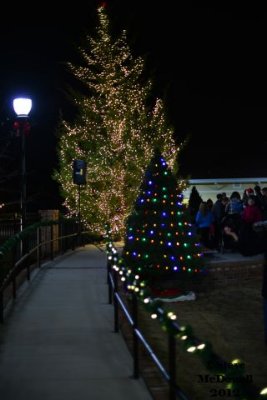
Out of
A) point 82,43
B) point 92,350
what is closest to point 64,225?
point 82,43

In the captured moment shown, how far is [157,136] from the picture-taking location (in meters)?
24.9

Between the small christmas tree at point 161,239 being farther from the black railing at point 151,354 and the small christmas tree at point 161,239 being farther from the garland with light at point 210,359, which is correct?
the garland with light at point 210,359

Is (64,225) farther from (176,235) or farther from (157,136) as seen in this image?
(176,235)

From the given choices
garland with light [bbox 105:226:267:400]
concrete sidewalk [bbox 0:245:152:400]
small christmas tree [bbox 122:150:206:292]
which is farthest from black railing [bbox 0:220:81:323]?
garland with light [bbox 105:226:267:400]

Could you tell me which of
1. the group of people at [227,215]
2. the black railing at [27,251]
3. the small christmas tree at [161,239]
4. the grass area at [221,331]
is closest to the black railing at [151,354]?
the grass area at [221,331]

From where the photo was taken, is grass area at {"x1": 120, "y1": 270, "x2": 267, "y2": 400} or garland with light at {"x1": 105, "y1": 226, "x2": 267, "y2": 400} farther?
grass area at {"x1": 120, "y1": 270, "x2": 267, "y2": 400}

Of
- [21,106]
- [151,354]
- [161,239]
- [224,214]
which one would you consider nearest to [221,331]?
[161,239]

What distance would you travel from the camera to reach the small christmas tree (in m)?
10.9

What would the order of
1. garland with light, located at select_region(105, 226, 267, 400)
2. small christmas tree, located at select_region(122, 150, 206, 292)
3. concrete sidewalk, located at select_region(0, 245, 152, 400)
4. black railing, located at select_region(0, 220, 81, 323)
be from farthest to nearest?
small christmas tree, located at select_region(122, 150, 206, 292), black railing, located at select_region(0, 220, 81, 323), concrete sidewalk, located at select_region(0, 245, 152, 400), garland with light, located at select_region(105, 226, 267, 400)

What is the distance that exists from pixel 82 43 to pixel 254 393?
969 inches

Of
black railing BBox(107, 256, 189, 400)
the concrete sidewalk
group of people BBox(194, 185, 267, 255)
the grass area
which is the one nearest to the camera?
black railing BBox(107, 256, 189, 400)

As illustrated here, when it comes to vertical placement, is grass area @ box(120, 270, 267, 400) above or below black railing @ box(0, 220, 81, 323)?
below

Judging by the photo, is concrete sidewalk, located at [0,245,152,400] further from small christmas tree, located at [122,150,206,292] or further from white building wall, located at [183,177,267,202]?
white building wall, located at [183,177,267,202]

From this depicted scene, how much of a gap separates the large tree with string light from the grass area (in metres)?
12.3
